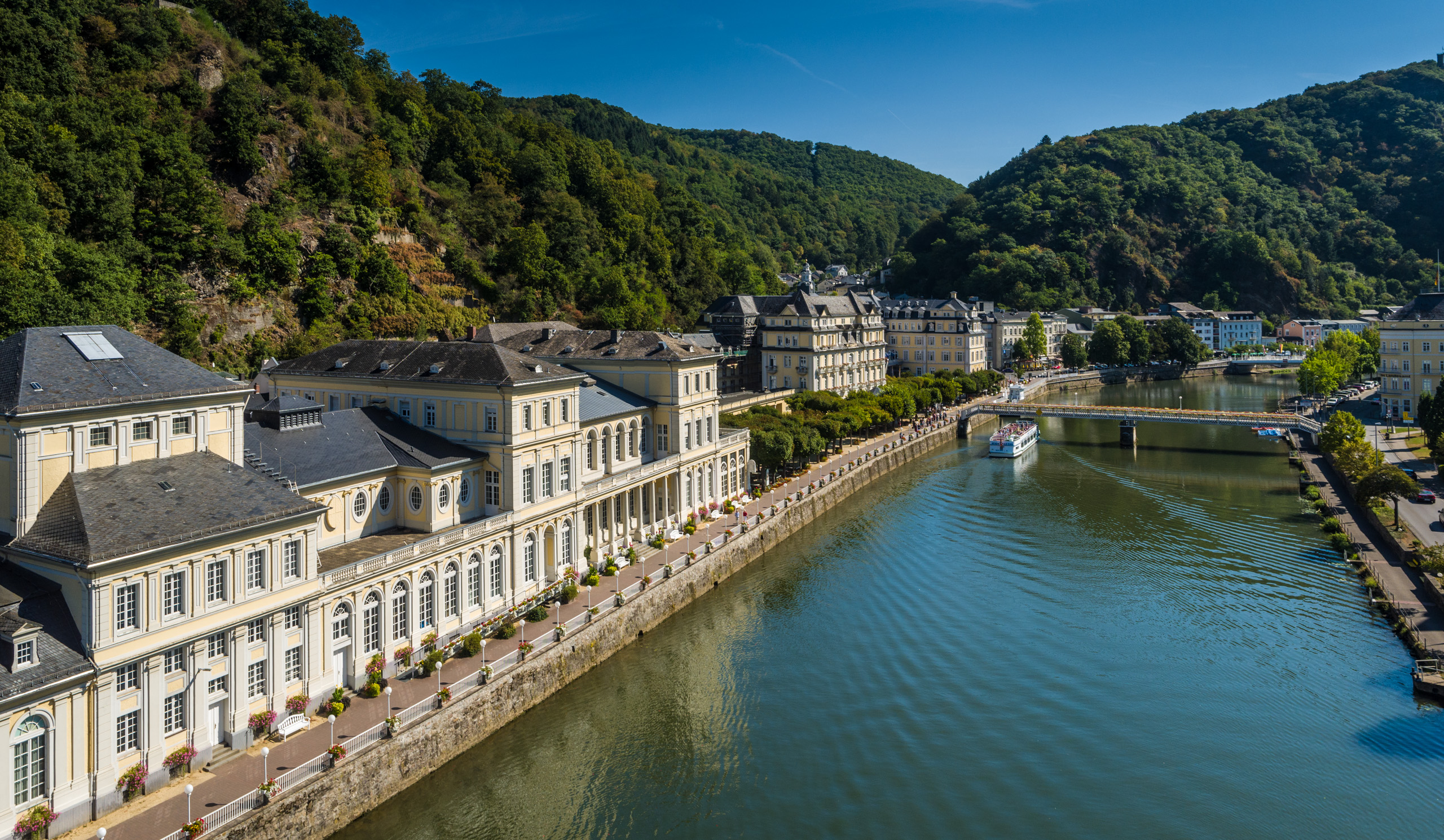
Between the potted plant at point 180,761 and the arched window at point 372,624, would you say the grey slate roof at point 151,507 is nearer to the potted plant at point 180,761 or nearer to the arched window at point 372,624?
the arched window at point 372,624

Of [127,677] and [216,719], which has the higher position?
[127,677]

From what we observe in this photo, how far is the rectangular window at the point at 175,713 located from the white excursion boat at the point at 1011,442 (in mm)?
64304

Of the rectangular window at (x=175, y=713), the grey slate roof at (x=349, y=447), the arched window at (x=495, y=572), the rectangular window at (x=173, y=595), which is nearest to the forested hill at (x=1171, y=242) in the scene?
the grey slate roof at (x=349, y=447)

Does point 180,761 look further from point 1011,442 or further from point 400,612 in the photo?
point 1011,442

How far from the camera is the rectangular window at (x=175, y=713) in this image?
21.3 meters

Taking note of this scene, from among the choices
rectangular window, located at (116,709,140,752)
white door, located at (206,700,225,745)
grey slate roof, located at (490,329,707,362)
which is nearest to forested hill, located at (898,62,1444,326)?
grey slate roof, located at (490,329,707,362)

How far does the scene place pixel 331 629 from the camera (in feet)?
84.0

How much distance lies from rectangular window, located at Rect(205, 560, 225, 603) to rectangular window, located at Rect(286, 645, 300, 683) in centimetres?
296

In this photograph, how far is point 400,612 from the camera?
2855 cm

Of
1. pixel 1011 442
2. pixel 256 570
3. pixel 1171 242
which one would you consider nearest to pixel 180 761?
pixel 256 570

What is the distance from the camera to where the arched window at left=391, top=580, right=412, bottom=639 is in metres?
28.2

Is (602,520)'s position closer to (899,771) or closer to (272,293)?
(899,771)

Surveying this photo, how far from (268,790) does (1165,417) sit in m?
76.9

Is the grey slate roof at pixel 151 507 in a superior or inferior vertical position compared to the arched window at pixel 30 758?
superior
